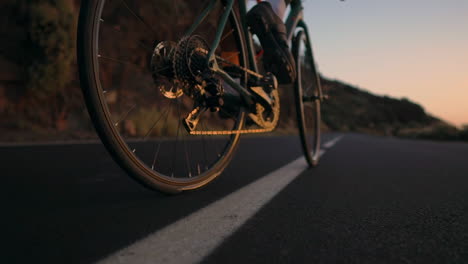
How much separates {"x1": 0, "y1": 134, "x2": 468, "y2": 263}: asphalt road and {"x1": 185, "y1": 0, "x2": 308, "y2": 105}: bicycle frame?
71 cm

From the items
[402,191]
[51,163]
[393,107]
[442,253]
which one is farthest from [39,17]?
[393,107]

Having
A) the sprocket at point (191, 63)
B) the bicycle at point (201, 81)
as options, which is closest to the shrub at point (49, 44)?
the bicycle at point (201, 81)

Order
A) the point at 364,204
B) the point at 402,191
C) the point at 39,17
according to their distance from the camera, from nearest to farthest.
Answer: the point at 364,204
the point at 402,191
the point at 39,17

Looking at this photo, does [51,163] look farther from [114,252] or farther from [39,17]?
Result: [39,17]

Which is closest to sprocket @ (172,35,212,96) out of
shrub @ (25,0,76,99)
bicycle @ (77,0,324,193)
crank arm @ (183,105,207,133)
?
bicycle @ (77,0,324,193)

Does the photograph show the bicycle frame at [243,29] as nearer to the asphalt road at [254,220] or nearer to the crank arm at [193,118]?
the crank arm at [193,118]

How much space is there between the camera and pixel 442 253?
1071 millimetres

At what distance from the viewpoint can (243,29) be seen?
8.97ft

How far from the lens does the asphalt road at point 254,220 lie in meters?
1.04

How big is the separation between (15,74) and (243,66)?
9371 mm

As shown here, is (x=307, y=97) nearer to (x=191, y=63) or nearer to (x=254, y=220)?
(x=191, y=63)

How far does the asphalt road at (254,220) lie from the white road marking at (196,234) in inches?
0.5

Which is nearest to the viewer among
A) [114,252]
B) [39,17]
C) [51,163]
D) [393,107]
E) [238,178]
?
[114,252]

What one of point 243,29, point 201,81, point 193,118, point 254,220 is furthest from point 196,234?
point 243,29
